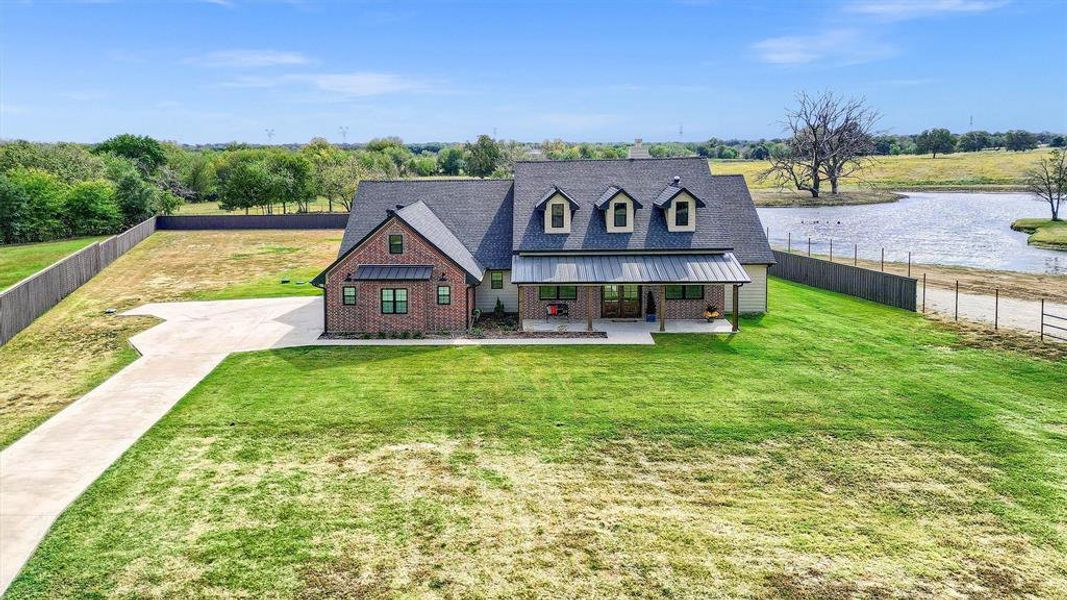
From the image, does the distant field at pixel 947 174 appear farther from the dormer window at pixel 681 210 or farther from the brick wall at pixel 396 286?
the brick wall at pixel 396 286

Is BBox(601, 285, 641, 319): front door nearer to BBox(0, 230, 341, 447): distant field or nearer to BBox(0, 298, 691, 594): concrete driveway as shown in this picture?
BBox(0, 298, 691, 594): concrete driveway

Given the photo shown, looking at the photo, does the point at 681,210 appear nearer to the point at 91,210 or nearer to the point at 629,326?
the point at 629,326

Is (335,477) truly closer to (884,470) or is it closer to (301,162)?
(884,470)

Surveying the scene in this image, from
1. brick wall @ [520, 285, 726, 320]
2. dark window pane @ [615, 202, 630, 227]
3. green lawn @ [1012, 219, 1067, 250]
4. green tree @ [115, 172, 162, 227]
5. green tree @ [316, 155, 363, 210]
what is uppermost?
green tree @ [316, 155, 363, 210]

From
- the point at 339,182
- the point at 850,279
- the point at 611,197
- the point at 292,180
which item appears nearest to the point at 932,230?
the point at 850,279

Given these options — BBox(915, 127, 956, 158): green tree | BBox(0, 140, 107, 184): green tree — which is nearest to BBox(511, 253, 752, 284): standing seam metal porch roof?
BBox(0, 140, 107, 184): green tree

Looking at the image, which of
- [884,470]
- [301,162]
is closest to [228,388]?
[884,470]

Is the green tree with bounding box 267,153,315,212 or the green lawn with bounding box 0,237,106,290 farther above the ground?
the green tree with bounding box 267,153,315,212
